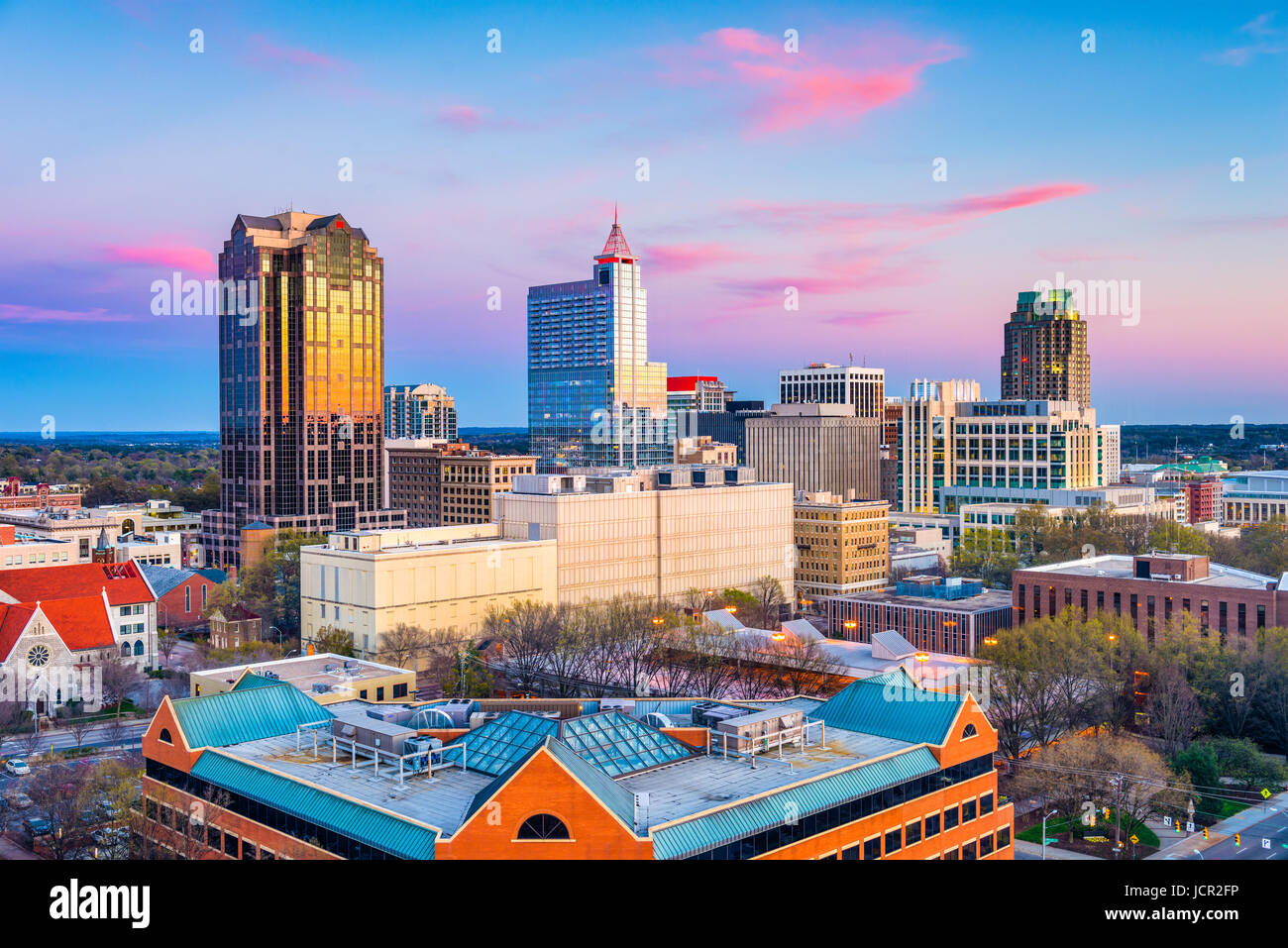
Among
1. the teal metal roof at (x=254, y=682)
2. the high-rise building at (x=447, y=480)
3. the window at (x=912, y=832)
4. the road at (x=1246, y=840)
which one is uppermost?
the high-rise building at (x=447, y=480)

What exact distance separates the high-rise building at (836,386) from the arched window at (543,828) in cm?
13179

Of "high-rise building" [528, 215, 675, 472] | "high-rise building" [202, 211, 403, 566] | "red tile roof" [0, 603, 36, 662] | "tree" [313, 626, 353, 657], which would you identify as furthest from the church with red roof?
"high-rise building" [528, 215, 675, 472]

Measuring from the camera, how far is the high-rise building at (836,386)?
14812 centimetres

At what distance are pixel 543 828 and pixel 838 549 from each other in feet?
192

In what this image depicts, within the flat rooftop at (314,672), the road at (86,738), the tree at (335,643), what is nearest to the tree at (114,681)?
the road at (86,738)

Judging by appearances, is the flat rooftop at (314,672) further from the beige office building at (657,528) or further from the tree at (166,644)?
the beige office building at (657,528)

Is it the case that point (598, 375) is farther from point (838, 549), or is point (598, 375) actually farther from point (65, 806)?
point (65, 806)

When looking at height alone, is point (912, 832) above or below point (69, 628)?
below

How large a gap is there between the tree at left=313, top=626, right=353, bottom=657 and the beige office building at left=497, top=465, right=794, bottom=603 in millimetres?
13841

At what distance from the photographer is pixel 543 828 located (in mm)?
18125

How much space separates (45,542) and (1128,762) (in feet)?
209

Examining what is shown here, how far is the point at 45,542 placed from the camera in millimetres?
71500

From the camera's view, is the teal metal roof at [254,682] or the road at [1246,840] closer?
the road at [1246,840]

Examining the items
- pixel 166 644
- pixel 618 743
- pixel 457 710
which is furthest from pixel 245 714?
pixel 166 644
